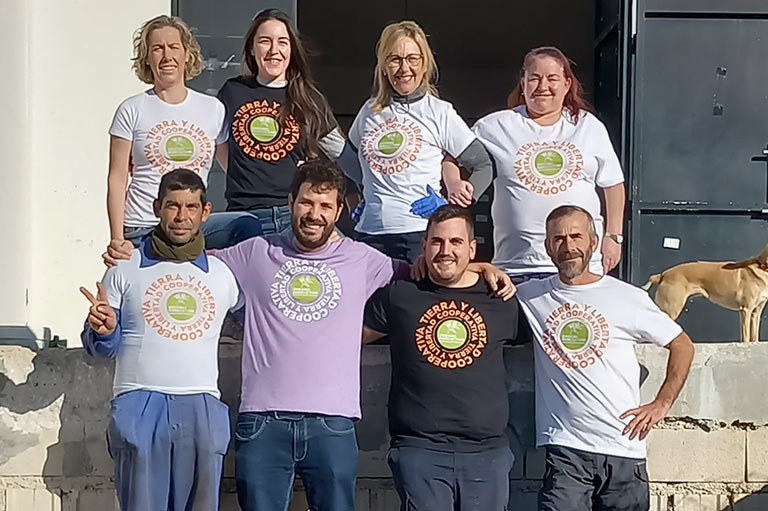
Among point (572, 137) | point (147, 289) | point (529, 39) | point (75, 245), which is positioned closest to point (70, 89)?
point (75, 245)

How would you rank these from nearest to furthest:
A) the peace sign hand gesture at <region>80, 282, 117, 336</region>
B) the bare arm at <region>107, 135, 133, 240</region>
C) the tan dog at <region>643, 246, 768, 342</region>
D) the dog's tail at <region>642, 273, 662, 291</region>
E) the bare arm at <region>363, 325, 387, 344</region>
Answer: the peace sign hand gesture at <region>80, 282, 117, 336</region> < the bare arm at <region>363, 325, 387, 344</region> < the bare arm at <region>107, 135, 133, 240</region> < the tan dog at <region>643, 246, 768, 342</region> < the dog's tail at <region>642, 273, 662, 291</region>

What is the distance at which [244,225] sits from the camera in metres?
4.00

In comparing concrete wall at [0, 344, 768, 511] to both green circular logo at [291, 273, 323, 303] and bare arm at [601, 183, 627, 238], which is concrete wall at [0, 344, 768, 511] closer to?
bare arm at [601, 183, 627, 238]

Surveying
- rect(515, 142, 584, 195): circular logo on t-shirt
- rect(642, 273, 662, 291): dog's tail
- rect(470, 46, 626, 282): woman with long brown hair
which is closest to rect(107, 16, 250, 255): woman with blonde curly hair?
rect(470, 46, 626, 282): woman with long brown hair

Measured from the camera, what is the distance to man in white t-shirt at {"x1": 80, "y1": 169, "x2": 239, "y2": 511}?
3477 mm

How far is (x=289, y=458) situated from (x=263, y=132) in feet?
4.29

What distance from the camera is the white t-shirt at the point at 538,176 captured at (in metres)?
3.93

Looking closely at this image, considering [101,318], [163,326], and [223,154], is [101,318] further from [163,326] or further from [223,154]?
[223,154]

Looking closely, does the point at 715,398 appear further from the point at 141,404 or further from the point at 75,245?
the point at 75,245

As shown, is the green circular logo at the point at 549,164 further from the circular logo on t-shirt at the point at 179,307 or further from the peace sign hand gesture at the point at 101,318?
the peace sign hand gesture at the point at 101,318

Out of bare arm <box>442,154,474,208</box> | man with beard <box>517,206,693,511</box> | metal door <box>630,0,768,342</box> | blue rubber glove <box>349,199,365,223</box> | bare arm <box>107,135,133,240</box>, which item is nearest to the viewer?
man with beard <box>517,206,693,511</box>

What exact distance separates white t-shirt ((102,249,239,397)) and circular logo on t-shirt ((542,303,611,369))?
118cm

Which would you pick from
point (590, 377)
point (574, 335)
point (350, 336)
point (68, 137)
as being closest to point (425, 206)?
point (350, 336)

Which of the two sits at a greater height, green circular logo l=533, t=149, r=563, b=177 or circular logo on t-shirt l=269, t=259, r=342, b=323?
green circular logo l=533, t=149, r=563, b=177
